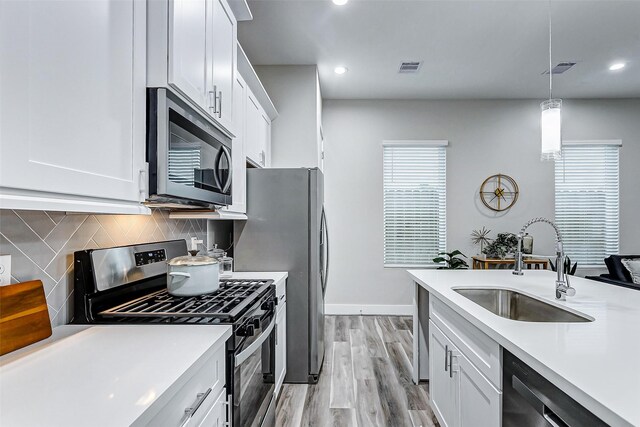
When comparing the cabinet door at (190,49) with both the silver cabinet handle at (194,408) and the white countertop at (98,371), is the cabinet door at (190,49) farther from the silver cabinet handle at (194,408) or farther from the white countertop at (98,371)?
the silver cabinet handle at (194,408)

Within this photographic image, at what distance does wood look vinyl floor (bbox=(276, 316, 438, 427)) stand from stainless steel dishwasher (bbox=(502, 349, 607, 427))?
1151 mm

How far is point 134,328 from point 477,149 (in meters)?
4.73

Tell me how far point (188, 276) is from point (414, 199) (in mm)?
3810

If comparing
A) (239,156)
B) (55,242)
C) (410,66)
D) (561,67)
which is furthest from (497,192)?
(55,242)

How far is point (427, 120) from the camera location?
4.86 m

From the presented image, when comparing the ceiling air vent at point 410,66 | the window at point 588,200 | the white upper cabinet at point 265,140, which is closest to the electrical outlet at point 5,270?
the white upper cabinet at point 265,140

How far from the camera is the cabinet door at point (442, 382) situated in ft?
5.87

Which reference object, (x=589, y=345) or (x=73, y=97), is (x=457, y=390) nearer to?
(x=589, y=345)

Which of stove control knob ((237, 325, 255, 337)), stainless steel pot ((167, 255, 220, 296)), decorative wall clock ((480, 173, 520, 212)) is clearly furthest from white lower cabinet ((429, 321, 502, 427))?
decorative wall clock ((480, 173, 520, 212))

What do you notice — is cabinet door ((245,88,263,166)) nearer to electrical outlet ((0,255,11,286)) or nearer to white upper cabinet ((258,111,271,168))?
white upper cabinet ((258,111,271,168))

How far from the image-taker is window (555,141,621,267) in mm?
4816

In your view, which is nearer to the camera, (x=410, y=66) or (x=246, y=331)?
(x=246, y=331)

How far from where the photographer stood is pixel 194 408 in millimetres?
966

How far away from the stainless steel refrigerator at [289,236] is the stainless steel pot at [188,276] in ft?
3.59
